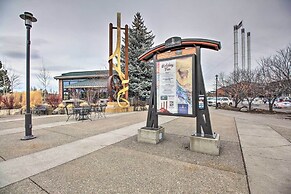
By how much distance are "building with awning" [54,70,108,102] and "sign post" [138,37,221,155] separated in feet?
55.6

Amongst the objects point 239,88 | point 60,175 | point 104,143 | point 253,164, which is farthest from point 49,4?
point 239,88

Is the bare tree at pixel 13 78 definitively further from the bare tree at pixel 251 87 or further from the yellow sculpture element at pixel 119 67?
the bare tree at pixel 251 87

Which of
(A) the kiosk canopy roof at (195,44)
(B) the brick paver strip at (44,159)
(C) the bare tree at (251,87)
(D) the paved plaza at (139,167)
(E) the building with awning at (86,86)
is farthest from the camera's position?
(E) the building with awning at (86,86)

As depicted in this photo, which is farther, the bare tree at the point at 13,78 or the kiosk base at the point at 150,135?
the bare tree at the point at 13,78

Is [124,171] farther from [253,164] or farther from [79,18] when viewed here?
[79,18]

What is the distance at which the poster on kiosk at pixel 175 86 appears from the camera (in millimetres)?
4598

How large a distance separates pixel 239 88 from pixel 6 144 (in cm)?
2240

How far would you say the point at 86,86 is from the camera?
2709cm

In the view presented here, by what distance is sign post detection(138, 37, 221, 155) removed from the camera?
4383 mm

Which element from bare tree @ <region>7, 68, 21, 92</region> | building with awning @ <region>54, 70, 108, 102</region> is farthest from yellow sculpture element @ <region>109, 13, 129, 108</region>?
bare tree @ <region>7, 68, 21, 92</region>

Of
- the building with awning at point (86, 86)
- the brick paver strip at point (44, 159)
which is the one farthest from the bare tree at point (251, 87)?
the building with awning at point (86, 86)

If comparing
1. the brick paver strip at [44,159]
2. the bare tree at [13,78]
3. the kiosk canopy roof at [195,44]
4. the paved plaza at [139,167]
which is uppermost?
the bare tree at [13,78]

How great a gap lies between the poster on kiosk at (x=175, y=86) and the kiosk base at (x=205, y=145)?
738 millimetres

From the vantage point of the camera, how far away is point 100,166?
11.2 ft
